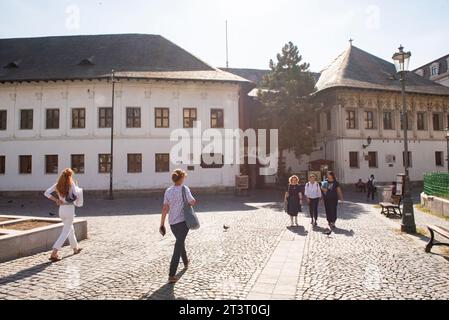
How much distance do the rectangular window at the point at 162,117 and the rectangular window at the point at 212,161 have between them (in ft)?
13.0

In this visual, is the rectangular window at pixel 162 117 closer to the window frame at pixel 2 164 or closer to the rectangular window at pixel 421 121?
the window frame at pixel 2 164

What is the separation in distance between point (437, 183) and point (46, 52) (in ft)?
103

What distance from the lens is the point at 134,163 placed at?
23.4 meters

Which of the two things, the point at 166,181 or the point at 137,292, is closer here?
the point at 137,292

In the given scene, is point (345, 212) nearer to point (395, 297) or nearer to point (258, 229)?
point (258, 229)

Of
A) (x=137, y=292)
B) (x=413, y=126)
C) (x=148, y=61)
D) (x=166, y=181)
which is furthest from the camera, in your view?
(x=413, y=126)

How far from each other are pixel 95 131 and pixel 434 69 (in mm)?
50000

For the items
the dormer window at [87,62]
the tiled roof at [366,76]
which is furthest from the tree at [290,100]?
the dormer window at [87,62]

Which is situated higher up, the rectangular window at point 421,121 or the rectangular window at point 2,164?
the rectangular window at point 421,121

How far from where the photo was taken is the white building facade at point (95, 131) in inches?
915

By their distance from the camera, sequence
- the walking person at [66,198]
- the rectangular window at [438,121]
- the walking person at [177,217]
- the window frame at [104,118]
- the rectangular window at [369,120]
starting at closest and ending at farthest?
1. the walking person at [177,217]
2. the walking person at [66,198]
3. the window frame at [104,118]
4. the rectangular window at [369,120]
5. the rectangular window at [438,121]

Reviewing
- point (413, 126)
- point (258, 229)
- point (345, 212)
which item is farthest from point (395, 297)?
point (413, 126)

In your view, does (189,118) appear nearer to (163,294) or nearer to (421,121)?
(163,294)
